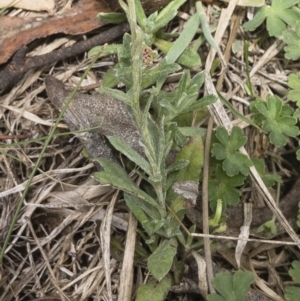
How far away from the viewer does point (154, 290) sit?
2125 mm

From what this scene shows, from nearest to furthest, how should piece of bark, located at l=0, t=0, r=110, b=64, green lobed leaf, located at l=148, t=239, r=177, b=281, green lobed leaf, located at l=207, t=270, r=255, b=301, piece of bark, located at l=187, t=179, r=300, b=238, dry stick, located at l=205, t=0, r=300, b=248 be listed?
green lobed leaf, located at l=148, t=239, r=177, b=281
green lobed leaf, located at l=207, t=270, r=255, b=301
dry stick, located at l=205, t=0, r=300, b=248
piece of bark, located at l=187, t=179, r=300, b=238
piece of bark, located at l=0, t=0, r=110, b=64

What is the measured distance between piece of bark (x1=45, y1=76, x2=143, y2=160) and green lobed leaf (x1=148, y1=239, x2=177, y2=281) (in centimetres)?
44

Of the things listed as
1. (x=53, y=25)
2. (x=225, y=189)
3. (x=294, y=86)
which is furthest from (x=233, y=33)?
(x=53, y=25)

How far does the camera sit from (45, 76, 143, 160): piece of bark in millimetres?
2258

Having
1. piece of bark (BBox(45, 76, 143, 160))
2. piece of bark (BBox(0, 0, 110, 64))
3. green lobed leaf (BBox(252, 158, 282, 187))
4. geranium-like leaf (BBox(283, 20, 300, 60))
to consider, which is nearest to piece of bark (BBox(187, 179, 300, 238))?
green lobed leaf (BBox(252, 158, 282, 187))

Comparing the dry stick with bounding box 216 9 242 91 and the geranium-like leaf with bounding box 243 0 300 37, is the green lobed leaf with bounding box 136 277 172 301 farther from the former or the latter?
the geranium-like leaf with bounding box 243 0 300 37

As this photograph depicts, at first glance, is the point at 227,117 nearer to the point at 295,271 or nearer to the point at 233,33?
the point at 233,33

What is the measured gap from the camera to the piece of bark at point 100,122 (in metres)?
2.26

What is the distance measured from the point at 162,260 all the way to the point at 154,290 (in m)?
0.17

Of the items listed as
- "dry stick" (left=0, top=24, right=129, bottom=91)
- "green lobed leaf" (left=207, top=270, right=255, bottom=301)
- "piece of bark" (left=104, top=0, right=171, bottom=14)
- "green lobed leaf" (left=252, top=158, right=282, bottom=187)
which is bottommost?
"green lobed leaf" (left=207, top=270, right=255, bottom=301)

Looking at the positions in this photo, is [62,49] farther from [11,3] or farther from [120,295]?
[120,295]

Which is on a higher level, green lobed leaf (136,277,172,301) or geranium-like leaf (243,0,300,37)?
geranium-like leaf (243,0,300,37)

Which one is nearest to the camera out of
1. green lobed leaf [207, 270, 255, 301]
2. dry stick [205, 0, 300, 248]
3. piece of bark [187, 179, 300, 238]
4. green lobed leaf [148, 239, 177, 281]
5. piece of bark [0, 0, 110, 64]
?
green lobed leaf [148, 239, 177, 281]

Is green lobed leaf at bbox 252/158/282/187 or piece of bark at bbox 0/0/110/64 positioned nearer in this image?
green lobed leaf at bbox 252/158/282/187
